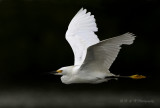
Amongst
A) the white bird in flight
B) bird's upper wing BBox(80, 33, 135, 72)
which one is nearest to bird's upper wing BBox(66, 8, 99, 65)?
the white bird in flight

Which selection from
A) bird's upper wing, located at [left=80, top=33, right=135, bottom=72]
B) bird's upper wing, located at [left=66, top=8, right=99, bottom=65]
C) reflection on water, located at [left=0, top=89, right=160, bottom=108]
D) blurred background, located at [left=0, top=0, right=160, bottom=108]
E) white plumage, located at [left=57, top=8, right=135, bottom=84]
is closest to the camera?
bird's upper wing, located at [left=80, top=33, right=135, bottom=72]

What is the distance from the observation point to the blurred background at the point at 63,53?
8.88 metres

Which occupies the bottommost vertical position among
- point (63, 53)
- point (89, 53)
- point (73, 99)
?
point (89, 53)

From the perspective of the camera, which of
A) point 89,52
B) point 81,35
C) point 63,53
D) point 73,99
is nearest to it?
point 89,52

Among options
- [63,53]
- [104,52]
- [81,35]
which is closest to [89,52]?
[104,52]

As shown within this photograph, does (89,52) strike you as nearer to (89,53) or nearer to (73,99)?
(89,53)

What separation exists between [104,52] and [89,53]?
0.46 feet

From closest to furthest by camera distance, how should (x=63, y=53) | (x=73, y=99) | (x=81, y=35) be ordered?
(x=81, y=35)
(x=73, y=99)
(x=63, y=53)

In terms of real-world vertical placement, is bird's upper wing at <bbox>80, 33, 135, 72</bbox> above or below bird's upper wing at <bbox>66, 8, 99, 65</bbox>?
below

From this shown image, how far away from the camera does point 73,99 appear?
8.88 metres

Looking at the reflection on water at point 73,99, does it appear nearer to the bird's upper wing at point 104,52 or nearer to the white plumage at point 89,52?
the white plumage at point 89,52

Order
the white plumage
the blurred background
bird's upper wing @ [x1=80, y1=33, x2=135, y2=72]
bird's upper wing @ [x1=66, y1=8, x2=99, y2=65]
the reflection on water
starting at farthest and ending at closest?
1. the blurred background
2. the reflection on water
3. bird's upper wing @ [x1=66, y1=8, x2=99, y2=65]
4. the white plumage
5. bird's upper wing @ [x1=80, y1=33, x2=135, y2=72]

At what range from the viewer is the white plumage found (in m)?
5.16

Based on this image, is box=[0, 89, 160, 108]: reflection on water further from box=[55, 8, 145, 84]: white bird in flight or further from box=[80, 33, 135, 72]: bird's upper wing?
box=[80, 33, 135, 72]: bird's upper wing
